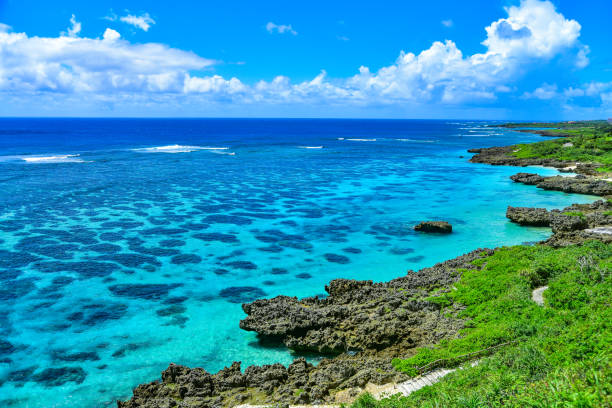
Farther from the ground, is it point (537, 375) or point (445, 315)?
point (537, 375)

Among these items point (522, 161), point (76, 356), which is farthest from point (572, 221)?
point (522, 161)

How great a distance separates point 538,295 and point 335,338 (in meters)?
15.2

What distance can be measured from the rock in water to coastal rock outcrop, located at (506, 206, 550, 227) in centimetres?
964

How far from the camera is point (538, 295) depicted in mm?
30141

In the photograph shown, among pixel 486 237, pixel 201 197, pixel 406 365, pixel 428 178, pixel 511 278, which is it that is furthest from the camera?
pixel 428 178

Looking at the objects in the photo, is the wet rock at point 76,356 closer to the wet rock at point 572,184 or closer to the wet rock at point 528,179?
the wet rock at point 572,184

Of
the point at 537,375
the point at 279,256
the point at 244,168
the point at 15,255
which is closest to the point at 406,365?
the point at 537,375

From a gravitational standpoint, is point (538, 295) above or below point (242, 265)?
above

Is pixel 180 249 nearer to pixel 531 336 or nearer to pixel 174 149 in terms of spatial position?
pixel 531 336

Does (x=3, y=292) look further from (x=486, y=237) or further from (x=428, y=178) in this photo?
(x=428, y=178)

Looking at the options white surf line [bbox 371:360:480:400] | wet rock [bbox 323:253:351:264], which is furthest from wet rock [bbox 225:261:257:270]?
white surf line [bbox 371:360:480:400]

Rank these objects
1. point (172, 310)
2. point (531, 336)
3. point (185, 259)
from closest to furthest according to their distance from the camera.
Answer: point (531, 336)
point (172, 310)
point (185, 259)

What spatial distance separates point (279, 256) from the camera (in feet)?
149

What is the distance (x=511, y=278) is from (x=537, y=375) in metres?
15.1
